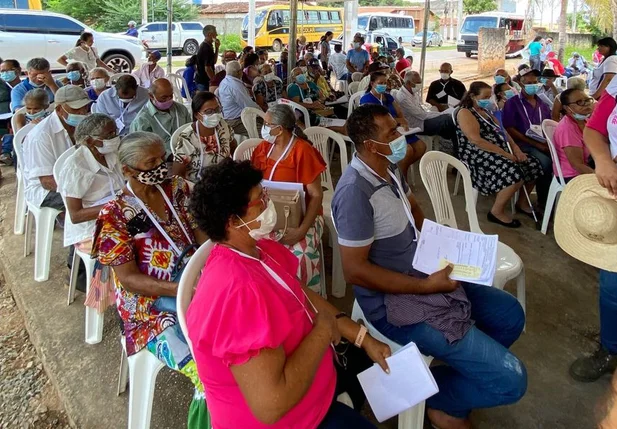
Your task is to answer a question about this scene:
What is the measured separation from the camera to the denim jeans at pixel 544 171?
4.48 m

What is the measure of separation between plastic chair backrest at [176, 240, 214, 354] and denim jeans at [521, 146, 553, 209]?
148 inches

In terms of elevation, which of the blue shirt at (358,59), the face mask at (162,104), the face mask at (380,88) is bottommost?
the face mask at (162,104)

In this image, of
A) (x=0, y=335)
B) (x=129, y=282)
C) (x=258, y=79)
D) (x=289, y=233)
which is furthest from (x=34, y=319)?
(x=258, y=79)

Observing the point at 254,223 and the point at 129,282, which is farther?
the point at 129,282

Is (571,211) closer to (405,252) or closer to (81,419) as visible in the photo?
(405,252)

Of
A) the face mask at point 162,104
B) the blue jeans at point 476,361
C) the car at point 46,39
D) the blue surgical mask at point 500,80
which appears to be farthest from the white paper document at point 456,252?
the car at point 46,39

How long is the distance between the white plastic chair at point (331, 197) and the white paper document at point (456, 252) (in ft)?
2.94

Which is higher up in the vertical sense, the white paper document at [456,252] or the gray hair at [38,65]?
the gray hair at [38,65]

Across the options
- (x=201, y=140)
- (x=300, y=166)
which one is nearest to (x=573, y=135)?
(x=300, y=166)

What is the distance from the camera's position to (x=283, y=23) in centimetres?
2150

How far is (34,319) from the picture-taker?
2.93m

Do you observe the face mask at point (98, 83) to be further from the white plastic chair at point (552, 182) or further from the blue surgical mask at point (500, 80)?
the blue surgical mask at point (500, 80)

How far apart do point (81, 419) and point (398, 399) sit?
149cm

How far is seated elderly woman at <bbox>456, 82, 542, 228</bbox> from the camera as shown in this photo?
4199 millimetres
